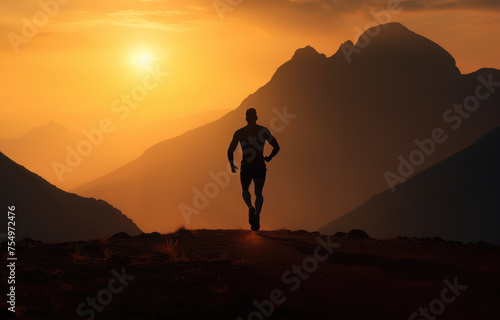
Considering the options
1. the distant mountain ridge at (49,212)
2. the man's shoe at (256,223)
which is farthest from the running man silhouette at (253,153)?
the distant mountain ridge at (49,212)

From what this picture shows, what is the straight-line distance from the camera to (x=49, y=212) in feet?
420

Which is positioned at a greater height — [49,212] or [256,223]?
[49,212]

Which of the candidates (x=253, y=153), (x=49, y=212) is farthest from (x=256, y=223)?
(x=49, y=212)

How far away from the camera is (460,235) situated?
144 m

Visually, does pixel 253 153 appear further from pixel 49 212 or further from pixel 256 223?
pixel 49 212

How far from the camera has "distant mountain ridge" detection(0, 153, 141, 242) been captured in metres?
118

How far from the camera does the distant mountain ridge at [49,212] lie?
11806 centimetres

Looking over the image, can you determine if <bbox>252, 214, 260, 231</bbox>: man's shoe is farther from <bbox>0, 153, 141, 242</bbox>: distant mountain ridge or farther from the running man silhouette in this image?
<bbox>0, 153, 141, 242</bbox>: distant mountain ridge

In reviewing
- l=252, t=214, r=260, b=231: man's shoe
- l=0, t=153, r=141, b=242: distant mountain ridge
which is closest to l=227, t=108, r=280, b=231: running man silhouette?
l=252, t=214, r=260, b=231: man's shoe

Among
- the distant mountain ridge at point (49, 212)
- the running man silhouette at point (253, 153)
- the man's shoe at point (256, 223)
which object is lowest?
the man's shoe at point (256, 223)

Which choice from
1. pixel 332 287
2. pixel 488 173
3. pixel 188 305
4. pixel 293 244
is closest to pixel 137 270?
pixel 188 305

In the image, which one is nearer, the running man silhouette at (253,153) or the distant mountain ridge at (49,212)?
the running man silhouette at (253,153)

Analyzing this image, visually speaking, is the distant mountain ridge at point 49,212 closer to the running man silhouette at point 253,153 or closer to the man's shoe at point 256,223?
the man's shoe at point 256,223

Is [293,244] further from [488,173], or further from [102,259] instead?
[488,173]
